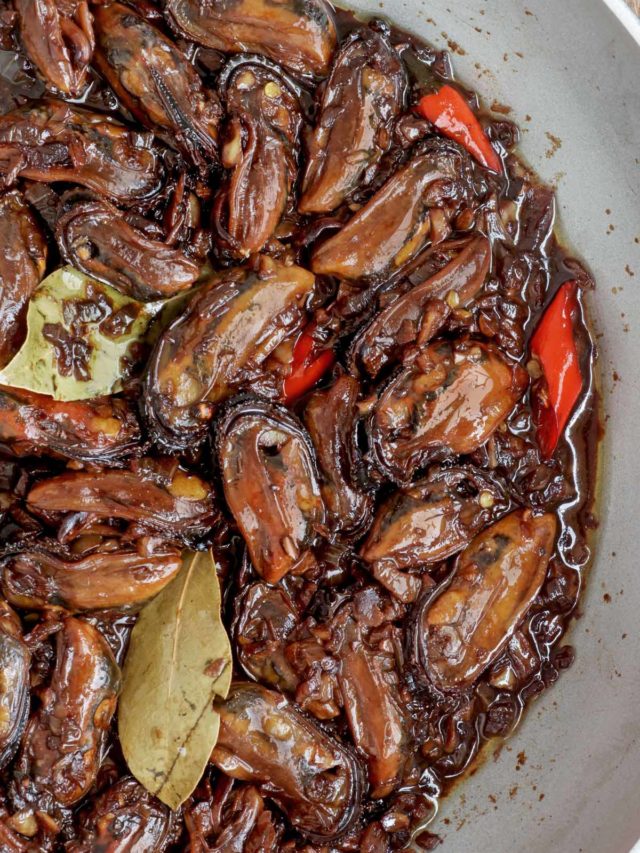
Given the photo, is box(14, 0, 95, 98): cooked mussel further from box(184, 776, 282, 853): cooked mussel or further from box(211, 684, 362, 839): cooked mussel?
box(184, 776, 282, 853): cooked mussel

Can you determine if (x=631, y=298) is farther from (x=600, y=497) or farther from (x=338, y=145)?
(x=338, y=145)

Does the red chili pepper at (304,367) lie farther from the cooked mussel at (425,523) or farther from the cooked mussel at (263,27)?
the cooked mussel at (263,27)

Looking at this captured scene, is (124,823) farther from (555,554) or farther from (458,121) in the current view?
(458,121)

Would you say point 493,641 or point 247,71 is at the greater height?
point 247,71

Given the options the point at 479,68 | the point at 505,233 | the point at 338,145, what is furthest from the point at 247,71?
the point at 505,233

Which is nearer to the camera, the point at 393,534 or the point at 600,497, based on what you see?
the point at 393,534

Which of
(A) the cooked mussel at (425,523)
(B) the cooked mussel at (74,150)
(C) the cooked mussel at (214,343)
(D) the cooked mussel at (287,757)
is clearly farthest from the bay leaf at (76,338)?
(D) the cooked mussel at (287,757)

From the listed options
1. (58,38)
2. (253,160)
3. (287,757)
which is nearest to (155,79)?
(58,38)
